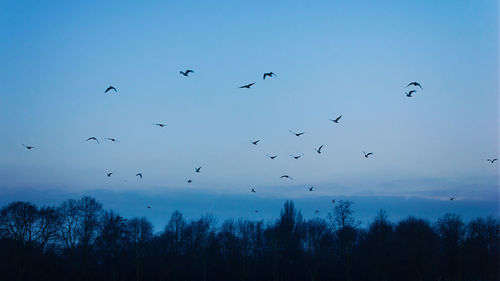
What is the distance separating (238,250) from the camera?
3302 inches

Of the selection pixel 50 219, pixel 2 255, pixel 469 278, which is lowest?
pixel 469 278

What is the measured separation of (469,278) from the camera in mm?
72938

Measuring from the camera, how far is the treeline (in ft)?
227

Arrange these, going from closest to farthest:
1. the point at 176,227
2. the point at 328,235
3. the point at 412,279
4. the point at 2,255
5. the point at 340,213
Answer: the point at 2,255, the point at 412,279, the point at 340,213, the point at 328,235, the point at 176,227

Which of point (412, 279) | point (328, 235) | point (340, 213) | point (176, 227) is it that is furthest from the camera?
point (176, 227)

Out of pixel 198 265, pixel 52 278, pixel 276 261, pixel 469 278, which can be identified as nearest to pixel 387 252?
pixel 469 278

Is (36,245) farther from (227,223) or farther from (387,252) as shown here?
(387,252)

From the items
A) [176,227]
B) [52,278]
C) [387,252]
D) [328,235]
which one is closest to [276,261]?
[328,235]

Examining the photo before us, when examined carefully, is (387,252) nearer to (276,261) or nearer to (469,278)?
(469,278)

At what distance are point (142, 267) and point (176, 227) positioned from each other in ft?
54.7

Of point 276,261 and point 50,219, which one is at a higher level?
point 50,219

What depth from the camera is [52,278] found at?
68.9m

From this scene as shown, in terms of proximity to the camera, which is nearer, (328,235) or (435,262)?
(435,262)

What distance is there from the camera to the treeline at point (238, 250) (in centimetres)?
6919
